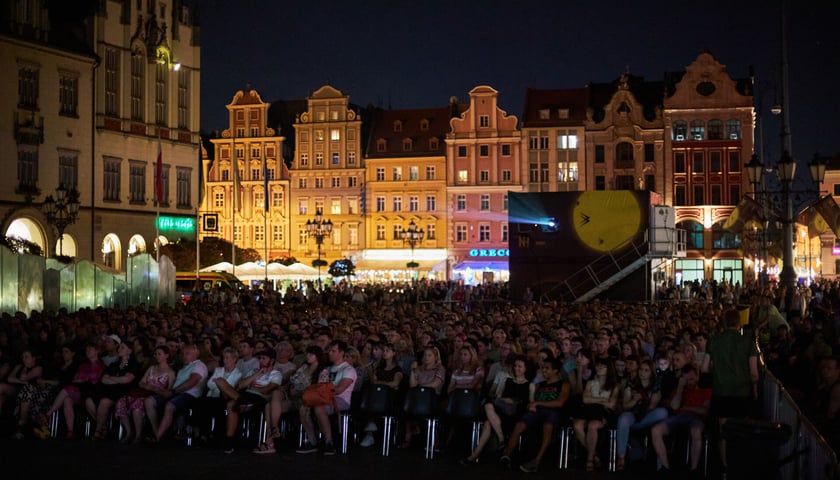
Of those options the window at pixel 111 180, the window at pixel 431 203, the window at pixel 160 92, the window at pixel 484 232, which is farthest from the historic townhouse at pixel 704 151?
the window at pixel 111 180

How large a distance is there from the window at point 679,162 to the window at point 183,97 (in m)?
34.1

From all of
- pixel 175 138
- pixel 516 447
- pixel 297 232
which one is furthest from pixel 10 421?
pixel 297 232

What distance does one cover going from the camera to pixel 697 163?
70125 mm

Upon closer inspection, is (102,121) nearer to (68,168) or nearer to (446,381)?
(68,168)

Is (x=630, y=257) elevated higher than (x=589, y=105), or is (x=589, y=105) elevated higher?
Answer: (x=589, y=105)

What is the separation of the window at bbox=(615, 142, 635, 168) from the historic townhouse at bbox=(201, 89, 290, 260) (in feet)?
78.4

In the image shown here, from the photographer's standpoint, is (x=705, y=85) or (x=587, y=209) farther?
(x=705, y=85)

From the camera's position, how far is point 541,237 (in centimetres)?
3997

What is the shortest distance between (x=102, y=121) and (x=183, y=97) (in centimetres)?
597

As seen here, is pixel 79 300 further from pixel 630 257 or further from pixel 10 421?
pixel 630 257

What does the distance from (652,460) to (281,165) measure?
A: 214ft

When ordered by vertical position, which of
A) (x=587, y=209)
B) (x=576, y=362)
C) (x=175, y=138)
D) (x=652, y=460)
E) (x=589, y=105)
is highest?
(x=589, y=105)

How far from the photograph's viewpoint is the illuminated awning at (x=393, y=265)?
73.1 meters

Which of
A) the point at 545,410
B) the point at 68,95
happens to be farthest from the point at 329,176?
the point at 545,410
